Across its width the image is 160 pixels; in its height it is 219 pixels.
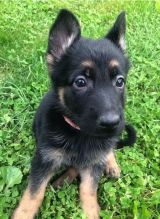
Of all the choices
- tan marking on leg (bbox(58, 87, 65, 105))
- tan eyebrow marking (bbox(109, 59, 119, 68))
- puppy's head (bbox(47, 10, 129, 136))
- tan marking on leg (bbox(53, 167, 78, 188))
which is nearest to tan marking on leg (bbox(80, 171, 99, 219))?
tan marking on leg (bbox(53, 167, 78, 188))

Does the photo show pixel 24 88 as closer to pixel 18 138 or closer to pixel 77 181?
pixel 18 138

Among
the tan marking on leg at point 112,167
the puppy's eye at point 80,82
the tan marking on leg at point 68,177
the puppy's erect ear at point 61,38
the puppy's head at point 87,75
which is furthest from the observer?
the tan marking on leg at point 112,167

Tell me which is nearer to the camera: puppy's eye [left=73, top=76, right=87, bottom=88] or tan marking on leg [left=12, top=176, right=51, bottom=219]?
puppy's eye [left=73, top=76, right=87, bottom=88]

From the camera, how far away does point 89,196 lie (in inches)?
159

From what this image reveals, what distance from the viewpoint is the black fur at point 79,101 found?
11.2 feet

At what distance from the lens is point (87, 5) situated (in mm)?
7387

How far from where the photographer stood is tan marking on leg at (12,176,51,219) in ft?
12.6

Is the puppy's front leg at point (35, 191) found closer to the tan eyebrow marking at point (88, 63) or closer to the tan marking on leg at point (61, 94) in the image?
the tan marking on leg at point (61, 94)

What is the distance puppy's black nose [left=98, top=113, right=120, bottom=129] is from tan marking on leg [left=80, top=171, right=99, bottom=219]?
3.05 ft

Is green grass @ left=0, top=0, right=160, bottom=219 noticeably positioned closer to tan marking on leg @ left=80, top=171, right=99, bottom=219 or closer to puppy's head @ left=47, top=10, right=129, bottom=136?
tan marking on leg @ left=80, top=171, right=99, bottom=219

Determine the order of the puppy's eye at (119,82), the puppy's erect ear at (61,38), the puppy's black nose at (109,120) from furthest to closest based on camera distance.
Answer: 1. the puppy's erect ear at (61,38)
2. the puppy's eye at (119,82)
3. the puppy's black nose at (109,120)

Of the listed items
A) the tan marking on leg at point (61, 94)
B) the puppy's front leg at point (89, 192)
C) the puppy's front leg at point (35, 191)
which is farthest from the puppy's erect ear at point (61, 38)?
the puppy's front leg at point (89, 192)

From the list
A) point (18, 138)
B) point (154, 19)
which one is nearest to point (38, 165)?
point (18, 138)

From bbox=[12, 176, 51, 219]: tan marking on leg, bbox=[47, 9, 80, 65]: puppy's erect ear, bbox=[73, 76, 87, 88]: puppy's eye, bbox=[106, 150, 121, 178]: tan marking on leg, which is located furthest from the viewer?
bbox=[106, 150, 121, 178]: tan marking on leg
